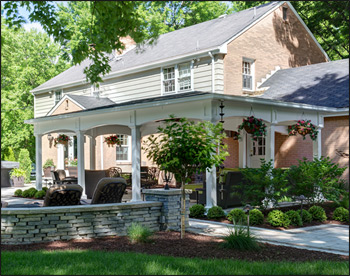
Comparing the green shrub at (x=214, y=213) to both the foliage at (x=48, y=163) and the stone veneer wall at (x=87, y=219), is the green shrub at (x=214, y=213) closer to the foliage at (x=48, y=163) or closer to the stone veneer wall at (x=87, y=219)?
the stone veneer wall at (x=87, y=219)

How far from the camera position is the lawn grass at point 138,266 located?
5457 millimetres

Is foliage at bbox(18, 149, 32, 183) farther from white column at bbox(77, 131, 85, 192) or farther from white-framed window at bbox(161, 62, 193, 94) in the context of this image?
white column at bbox(77, 131, 85, 192)

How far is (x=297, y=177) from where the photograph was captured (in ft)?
37.5

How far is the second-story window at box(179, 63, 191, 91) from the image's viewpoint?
19.7 meters

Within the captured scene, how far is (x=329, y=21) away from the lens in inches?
936

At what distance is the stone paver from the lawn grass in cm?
167

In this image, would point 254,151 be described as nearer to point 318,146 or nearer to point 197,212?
point 318,146

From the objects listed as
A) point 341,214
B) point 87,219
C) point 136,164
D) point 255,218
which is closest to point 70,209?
point 87,219

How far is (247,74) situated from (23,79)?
19.6 metres

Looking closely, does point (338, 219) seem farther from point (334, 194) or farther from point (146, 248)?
point (146, 248)

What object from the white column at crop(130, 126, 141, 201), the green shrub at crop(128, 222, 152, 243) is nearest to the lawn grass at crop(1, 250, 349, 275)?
the green shrub at crop(128, 222, 152, 243)

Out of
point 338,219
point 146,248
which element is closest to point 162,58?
point 338,219

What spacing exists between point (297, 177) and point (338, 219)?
1.40 metres

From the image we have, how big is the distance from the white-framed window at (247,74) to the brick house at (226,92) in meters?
0.04
